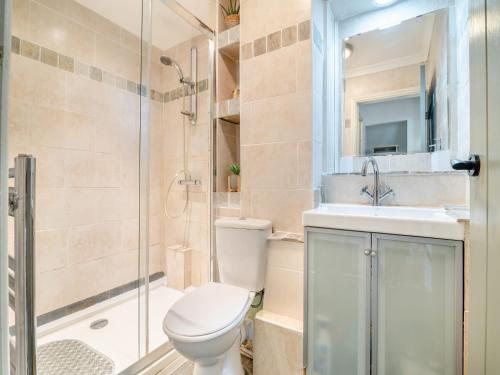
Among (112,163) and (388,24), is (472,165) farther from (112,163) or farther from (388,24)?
(112,163)

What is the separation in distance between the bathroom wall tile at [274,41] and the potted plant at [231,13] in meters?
0.37

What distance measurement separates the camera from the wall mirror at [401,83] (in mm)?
1245

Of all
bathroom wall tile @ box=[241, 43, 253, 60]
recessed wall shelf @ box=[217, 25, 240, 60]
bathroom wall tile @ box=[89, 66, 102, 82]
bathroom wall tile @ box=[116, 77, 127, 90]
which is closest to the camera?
bathroom wall tile @ box=[241, 43, 253, 60]

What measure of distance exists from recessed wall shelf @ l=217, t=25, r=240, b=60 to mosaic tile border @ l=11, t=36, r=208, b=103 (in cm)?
26

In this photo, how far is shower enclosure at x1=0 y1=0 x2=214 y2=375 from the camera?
148 cm

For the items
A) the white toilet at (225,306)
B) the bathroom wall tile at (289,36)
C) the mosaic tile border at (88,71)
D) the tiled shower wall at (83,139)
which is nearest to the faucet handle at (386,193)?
the white toilet at (225,306)


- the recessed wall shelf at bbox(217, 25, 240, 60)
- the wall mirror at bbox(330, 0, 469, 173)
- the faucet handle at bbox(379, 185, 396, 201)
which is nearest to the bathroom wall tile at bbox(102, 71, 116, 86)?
the recessed wall shelf at bbox(217, 25, 240, 60)

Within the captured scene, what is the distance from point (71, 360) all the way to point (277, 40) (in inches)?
84.6

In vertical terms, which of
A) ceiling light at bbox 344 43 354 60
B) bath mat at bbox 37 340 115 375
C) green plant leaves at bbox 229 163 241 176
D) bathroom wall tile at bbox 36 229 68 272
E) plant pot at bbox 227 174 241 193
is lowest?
bath mat at bbox 37 340 115 375

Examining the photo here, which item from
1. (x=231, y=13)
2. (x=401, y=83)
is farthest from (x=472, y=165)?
(x=231, y=13)

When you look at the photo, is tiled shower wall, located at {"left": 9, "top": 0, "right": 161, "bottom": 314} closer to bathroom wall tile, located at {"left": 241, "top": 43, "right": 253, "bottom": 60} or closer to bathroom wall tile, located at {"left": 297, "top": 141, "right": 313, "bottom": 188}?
bathroom wall tile, located at {"left": 241, "top": 43, "right": 253, "bottom": 60}

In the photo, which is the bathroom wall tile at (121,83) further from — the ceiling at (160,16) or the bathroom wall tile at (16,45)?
the bathroom wall tile at (16,45)

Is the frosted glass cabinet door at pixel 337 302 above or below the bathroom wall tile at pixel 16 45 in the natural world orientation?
below

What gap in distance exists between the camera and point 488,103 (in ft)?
1.84
